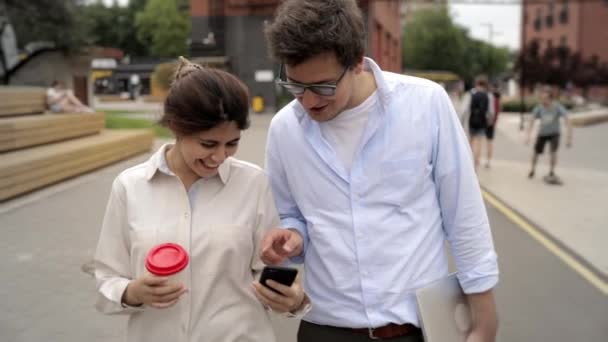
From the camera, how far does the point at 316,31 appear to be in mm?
1864

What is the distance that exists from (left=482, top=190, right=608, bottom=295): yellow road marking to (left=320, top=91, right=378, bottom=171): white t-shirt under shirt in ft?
15.1

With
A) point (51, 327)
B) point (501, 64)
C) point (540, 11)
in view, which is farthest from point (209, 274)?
point (501, 64)

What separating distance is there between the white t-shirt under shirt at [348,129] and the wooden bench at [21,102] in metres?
10.5

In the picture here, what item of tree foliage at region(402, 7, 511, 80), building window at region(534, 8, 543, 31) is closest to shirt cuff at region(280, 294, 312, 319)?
building window at region(534, 8, 543, 31)

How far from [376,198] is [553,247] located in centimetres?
603

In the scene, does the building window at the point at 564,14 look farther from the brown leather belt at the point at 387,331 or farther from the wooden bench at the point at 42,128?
the brown leather belt at the point at 387,331

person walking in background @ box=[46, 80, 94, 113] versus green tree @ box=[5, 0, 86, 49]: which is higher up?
green tree @ box=[5, 0, 86, 49]

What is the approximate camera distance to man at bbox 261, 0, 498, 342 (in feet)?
6.57

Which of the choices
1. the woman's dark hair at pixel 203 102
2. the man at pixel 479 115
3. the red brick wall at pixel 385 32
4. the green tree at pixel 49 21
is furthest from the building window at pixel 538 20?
the woman's dark hair at pixel 203 102

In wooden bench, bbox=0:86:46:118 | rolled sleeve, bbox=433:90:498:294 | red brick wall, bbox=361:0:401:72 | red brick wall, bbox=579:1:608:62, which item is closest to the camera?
rolled sleeve, bbox=433:90:498:294

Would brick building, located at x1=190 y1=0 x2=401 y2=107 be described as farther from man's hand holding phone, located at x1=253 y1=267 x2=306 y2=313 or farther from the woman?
man's hand holding phone, located at x1=253 y1=267 x2=306 y2=313

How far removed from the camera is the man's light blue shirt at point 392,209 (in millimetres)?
2008

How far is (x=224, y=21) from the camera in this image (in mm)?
33375

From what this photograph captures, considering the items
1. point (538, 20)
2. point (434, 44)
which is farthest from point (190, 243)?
point (434, 44)
